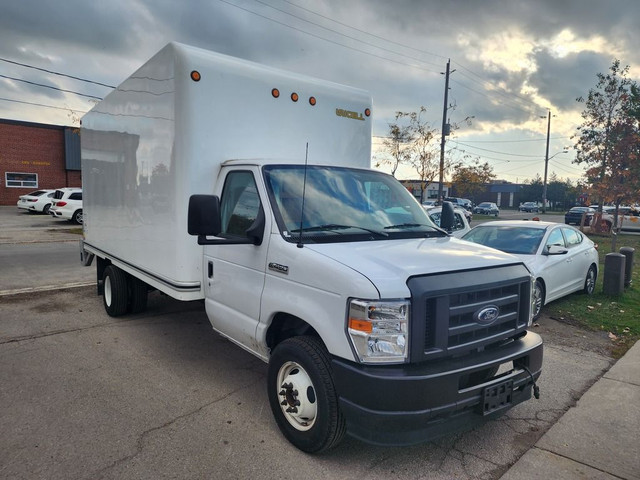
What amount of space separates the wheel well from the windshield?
2.17 ft

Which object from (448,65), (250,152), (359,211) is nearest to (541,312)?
(359,211)

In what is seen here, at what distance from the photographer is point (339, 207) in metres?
3.97

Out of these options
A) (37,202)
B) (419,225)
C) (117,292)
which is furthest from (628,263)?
(37,202)

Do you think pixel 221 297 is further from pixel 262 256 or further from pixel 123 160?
pixel 123 160

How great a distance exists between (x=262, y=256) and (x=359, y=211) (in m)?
0.95

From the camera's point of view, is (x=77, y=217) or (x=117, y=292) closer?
(x=117, y=292)

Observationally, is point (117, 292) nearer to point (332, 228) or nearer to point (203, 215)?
point (203, 215)

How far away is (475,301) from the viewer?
3.14 metres

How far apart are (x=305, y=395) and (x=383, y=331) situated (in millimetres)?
892

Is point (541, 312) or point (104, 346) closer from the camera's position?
point (104, 346)

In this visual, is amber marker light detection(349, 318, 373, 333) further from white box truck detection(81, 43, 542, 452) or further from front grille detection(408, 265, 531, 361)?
front grille detection(408, 265, 531, 361)

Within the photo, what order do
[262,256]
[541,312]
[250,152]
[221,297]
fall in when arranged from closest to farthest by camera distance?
[262,256], [221,297], [250,152], [541,312]

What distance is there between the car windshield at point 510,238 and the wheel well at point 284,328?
5.22 meters

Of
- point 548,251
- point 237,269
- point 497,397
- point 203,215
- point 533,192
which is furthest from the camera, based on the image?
point 533,192
